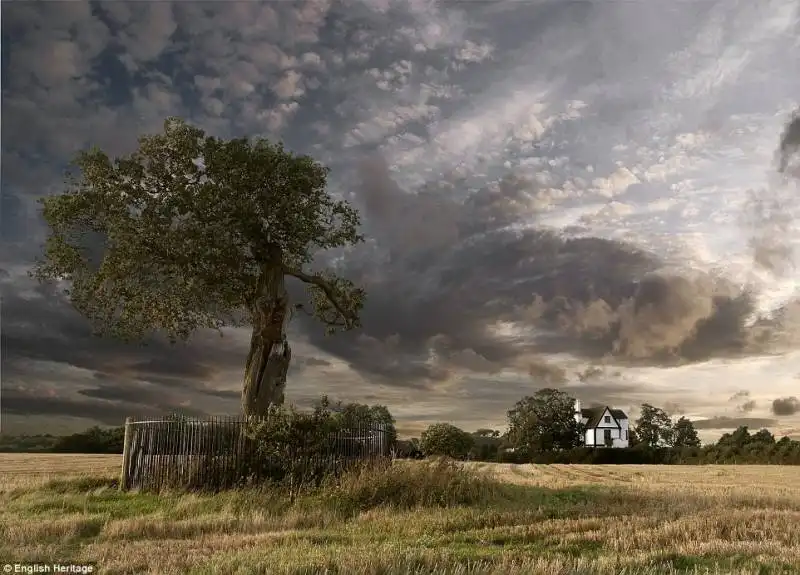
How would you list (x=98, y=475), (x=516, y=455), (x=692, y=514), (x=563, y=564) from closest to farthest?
(x=563, y=564) < (x=692, y=514) < (x=98, y=475) < (x=516, y=455)

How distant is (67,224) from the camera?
84.4 ft

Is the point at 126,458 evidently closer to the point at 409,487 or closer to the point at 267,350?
the point at 267,350

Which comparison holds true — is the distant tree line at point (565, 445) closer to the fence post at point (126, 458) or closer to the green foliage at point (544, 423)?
the green foliage at point (544, 423)

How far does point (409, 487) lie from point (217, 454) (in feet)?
21.9

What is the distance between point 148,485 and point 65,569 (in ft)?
43.8

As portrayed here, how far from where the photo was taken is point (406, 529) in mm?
14281

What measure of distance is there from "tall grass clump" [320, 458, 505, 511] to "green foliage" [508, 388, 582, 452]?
66247 mm

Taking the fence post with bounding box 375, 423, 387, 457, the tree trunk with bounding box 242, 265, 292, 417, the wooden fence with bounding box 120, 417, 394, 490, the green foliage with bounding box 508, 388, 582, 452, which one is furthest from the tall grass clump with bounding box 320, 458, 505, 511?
the green foliage with bounding box 508, 388, 582, 452

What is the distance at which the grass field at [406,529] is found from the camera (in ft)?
33.7

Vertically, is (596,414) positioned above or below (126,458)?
above

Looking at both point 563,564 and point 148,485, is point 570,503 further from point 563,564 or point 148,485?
point 148,485

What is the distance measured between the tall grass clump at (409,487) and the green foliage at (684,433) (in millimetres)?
92389

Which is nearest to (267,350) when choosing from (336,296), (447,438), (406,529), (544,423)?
(336,296)

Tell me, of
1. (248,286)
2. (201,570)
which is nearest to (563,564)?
(201,570)
